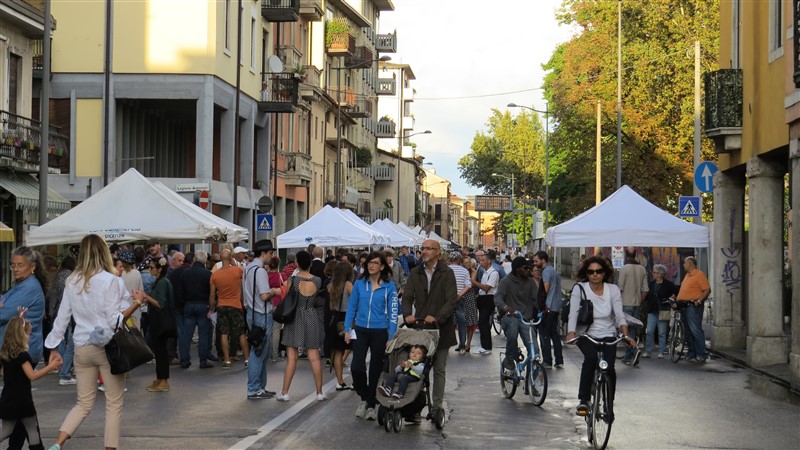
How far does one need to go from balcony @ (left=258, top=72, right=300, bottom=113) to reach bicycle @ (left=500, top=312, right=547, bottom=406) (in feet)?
99.6

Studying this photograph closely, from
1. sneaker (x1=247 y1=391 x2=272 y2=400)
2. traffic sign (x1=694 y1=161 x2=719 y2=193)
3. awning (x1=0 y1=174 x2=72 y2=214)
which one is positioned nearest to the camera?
sneaker (x1=247 y1=391 x2=272 y2=400)

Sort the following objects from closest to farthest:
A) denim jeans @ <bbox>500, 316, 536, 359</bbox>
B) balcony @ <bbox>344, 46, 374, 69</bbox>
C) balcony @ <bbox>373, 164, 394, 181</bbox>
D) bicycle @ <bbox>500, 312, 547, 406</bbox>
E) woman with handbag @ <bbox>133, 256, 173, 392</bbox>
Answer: bicycle @ <bbox>500, 312, 547, 406</bbox> → woman with handbag @ <bbox>133, 256, 173, 392</bbox> → denim jeans @ <bbox>500, 316, 536, 359</bbox> → balcony @ <bbox>344, 46, 374, 69</bbox> → balcony @ <bbox>373, 164, 394, 181</bbox>

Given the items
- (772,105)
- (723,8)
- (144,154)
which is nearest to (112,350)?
(772,105)

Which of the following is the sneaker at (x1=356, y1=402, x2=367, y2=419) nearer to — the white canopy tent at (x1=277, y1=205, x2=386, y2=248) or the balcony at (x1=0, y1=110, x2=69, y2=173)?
the balcony at (x1=0, y1=110, x2=69, y2=173)

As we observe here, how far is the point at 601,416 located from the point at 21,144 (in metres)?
21.0

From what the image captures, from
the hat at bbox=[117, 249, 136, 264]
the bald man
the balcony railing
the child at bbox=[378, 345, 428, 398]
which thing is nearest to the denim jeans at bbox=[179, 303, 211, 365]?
the hat at bbox=[117, 249, 136, 264]

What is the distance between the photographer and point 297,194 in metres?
55.4

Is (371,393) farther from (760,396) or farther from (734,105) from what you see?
(734,105)

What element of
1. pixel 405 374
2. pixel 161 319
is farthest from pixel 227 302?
pixel 405 374

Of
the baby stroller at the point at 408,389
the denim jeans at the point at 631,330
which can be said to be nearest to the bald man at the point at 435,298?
the baby stroller at the point at 408,389

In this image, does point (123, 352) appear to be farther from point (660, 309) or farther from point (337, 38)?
point (337, 38)

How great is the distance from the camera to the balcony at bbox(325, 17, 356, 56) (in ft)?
220

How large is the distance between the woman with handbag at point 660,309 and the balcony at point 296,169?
3077cm

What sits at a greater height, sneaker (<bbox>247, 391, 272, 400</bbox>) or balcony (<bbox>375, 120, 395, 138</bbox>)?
balcony (<bbox>375, 120, 395, 138</bbox>)
